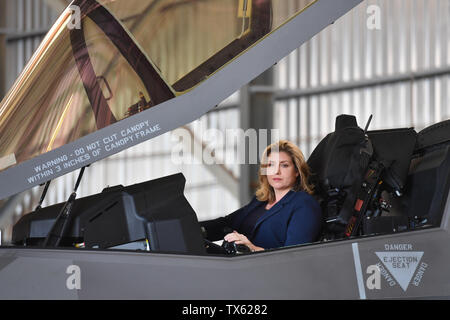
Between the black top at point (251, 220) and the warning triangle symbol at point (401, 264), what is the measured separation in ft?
3.77

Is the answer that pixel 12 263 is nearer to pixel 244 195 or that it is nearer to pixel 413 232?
pixel 413 232

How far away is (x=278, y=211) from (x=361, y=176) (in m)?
0.42

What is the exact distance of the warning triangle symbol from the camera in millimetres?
2523

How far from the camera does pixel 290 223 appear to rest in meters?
3.12

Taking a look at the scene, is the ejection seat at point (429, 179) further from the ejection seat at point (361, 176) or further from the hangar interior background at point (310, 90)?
the hangar interior background at point (310, 90)

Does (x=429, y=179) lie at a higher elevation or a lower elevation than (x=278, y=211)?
higher

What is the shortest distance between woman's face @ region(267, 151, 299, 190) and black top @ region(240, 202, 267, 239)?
25 centimetres

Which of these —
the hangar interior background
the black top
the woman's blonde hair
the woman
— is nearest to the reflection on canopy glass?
the woman

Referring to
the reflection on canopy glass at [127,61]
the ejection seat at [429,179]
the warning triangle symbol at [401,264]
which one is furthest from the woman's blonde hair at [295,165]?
the reflection on canopy glass at [127,61]

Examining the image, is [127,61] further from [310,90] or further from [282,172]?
[310,90]

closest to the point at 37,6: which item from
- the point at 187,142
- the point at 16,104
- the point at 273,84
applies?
the point at 187,142

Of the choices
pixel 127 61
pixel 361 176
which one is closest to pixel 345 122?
pixel 361 176

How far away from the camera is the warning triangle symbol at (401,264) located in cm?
252

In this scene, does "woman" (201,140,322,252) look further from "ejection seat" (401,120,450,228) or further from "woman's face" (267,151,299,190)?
"ejection seat" (401,120,450,228)
